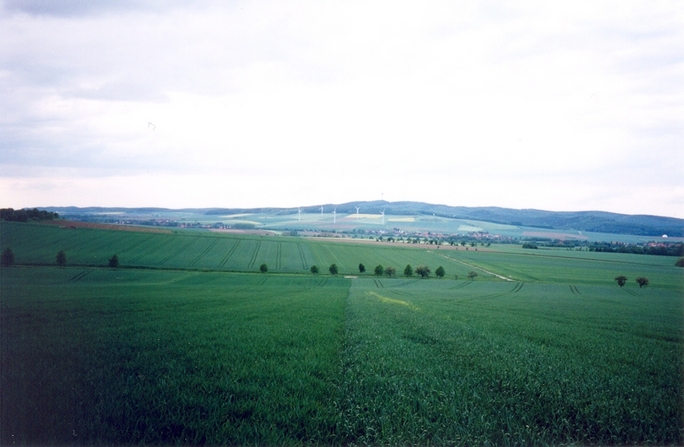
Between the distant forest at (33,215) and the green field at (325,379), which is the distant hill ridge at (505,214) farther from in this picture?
the green field at (325,379)

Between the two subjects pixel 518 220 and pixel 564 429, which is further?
pixel 518 220

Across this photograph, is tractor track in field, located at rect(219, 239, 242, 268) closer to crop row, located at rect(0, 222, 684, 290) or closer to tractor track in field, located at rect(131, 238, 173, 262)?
crop row, located at rect(0, 222, 684, 290)

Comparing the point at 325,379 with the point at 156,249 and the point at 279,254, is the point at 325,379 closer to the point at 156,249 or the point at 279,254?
Answer: the point at 156,249

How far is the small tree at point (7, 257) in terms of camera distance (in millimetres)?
38041

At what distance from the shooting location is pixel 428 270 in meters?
65.6

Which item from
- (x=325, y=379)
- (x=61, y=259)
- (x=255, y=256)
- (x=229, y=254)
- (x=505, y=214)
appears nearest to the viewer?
(x=325, y=379)

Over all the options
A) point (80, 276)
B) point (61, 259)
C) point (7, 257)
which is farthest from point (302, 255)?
point (7, 257)

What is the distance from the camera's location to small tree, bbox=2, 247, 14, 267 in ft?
125

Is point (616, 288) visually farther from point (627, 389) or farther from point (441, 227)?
point (441, 227)

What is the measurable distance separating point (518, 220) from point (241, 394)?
586ft

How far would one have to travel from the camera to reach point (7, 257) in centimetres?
3825

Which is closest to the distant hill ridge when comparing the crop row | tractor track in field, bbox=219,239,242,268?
the crop row

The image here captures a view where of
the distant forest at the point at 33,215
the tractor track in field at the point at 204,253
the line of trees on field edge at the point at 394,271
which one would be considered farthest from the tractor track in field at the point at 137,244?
the line of trees on field edge at the point at 394,271

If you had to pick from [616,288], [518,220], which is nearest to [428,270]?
[616,288]
